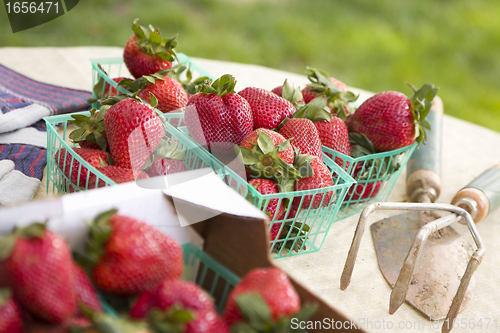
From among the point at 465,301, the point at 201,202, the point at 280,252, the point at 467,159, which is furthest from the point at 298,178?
the point at 467,159

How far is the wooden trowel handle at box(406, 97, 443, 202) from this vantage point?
1091mm

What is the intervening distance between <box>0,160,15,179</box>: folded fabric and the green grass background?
182 centimetres

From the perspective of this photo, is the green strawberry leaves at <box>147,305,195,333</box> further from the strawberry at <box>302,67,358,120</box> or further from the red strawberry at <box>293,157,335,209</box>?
the strawberry at <box>302,67,358,120</box>

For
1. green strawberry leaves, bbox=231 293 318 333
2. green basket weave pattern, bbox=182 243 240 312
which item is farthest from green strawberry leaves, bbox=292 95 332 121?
green strawberry leaves, bbox=231 293 318 333

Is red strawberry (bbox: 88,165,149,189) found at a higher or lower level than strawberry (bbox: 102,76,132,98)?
higher

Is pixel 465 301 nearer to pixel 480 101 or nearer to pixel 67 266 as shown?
pixel 67 266

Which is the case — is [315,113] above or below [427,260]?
above

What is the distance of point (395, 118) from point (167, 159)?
0.51 meters

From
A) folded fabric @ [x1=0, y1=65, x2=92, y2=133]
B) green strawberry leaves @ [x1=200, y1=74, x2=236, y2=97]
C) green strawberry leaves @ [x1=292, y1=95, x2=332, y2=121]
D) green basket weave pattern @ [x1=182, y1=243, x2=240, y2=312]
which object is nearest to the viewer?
green basket weave pattern @ [x1=182, y1=243, x2=240, y2=312]

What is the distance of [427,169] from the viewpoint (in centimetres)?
113

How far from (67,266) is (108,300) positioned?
3.1 inches

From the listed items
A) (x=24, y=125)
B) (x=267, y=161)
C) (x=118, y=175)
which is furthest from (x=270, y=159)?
(x=24, y=125)

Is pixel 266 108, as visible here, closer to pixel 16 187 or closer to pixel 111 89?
pixel 111 89

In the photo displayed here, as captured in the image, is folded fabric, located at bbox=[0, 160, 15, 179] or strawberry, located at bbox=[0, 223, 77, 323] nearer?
strawberry, located at bbox=[0, 223, 77, 323]
